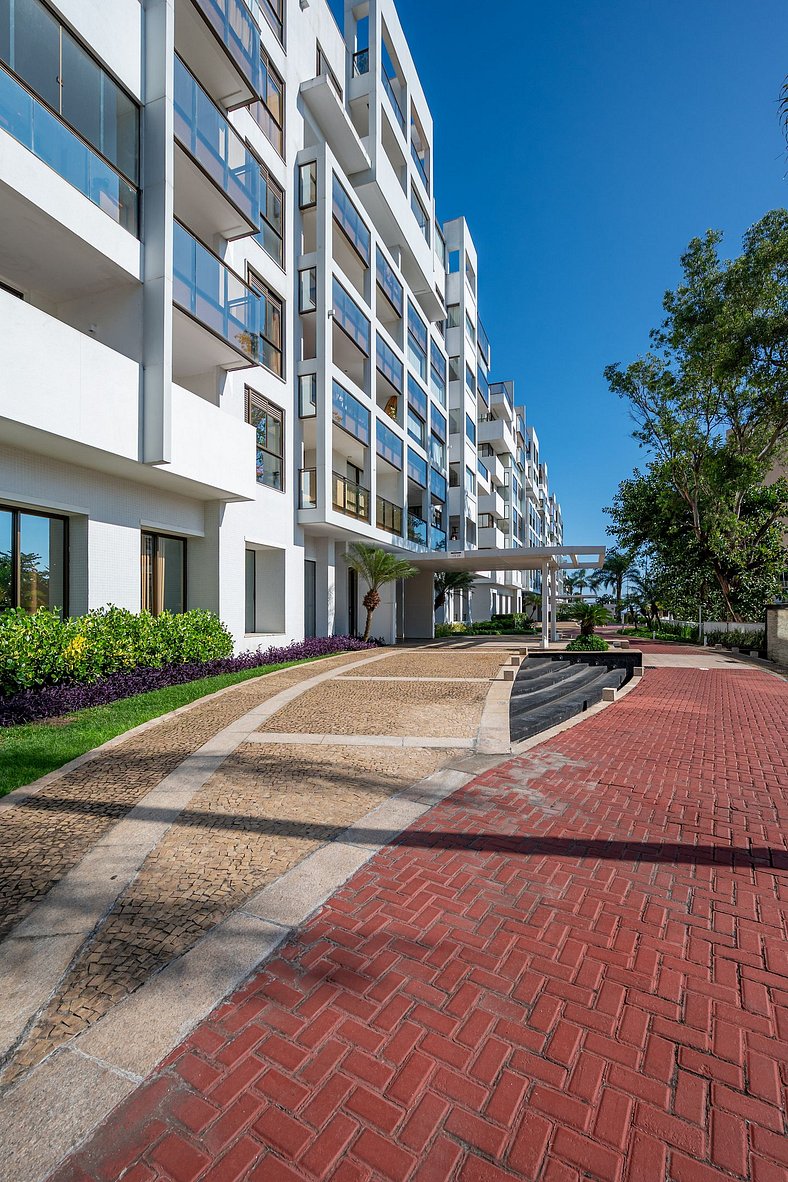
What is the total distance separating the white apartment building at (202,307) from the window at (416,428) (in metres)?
1.28

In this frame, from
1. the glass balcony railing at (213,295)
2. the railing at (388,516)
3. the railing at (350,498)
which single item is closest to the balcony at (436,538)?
the railing at (388,516)

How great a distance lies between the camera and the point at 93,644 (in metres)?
10.1

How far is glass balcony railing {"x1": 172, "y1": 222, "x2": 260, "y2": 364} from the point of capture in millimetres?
11680

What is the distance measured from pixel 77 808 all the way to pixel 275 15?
22.2 meters

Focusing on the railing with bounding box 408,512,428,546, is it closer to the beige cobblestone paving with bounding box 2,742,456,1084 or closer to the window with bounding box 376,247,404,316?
the window with bounding box 376,247,404,316

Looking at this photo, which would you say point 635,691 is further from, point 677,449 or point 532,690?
point 677,449

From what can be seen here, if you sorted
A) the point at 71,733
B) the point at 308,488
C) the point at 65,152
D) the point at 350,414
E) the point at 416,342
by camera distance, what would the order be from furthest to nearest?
the point at 416,342 → the point at 350,414 → the point at 308,488 → the point at 65,152 → the point at 71,733

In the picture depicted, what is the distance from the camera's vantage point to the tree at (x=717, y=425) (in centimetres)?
2072

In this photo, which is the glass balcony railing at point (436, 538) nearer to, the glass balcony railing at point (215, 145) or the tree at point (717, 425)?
the tree at point (717, 425)

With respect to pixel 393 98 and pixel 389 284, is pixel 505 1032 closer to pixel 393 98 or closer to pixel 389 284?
pixel 389 284

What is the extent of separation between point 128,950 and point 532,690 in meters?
9.35

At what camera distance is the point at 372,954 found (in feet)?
9.41

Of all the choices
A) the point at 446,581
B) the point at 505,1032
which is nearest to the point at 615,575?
the point at 446,581

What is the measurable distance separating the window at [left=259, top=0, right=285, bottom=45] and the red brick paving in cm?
2210
